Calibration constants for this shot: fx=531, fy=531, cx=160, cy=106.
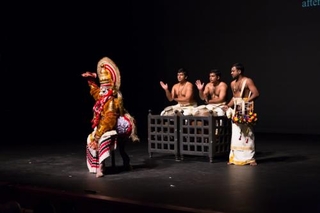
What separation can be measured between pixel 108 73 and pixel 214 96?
1.94 meters

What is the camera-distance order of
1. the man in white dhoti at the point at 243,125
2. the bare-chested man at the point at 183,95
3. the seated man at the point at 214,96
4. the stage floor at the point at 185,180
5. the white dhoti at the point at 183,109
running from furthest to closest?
the bare-chested man at the point at 183,95
the white dhoti at the point at 183,109
the seated man at the point at 214,96
the man in white dhoti at the point at 243,125
the stage floor at the point at 185,180

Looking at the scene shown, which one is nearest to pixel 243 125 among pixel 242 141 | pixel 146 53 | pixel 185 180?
pixel 242 141

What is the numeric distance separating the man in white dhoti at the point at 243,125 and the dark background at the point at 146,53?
372cm

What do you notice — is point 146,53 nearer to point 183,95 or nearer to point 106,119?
point 183,95

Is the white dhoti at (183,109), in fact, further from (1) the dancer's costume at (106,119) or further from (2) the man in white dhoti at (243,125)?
(1) the dancer's costume at (106,119)

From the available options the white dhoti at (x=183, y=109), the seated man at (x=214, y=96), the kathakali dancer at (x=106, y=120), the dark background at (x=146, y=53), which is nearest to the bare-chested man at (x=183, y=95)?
the white dhoti at (x=183, y=109)

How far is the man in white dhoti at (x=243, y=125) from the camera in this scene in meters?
6.04

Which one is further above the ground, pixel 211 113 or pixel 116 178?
pixel 211 113

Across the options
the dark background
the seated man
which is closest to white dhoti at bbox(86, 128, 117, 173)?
the seated man
